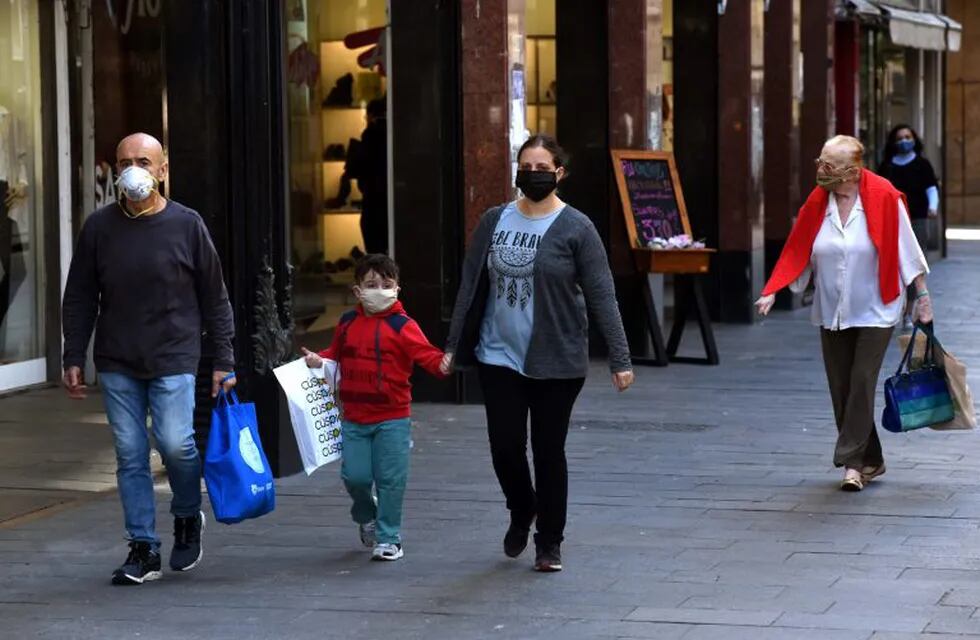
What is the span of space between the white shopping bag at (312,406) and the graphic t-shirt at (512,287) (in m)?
0.71

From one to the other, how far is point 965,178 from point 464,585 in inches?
1317

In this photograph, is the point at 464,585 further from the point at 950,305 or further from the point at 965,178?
the point at 965,178

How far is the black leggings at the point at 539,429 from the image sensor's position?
7461 mm

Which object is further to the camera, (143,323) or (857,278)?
(857,278)

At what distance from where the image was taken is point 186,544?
7.55 metres

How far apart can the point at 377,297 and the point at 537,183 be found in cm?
77

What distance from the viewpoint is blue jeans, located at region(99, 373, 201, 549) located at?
7336 millimetres

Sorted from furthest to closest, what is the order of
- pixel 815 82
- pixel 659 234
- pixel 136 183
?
pixel 815 82
pixel 659 234
pixel 136 183

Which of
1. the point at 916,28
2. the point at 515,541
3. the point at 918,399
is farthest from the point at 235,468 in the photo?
the point at 916,28

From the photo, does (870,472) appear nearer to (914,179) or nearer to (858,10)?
(914,179)

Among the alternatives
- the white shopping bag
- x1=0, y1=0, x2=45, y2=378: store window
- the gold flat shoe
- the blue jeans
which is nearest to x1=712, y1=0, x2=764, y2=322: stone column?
x1=0, y1=0, x2=45, y2=378: store window

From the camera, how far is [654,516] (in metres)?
8.62

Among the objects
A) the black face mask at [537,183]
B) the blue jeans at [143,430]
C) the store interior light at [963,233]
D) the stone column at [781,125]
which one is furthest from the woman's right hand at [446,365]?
the store interior light at [963,233]

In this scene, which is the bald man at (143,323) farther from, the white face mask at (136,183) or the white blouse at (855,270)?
the white blouse at (855,270)
